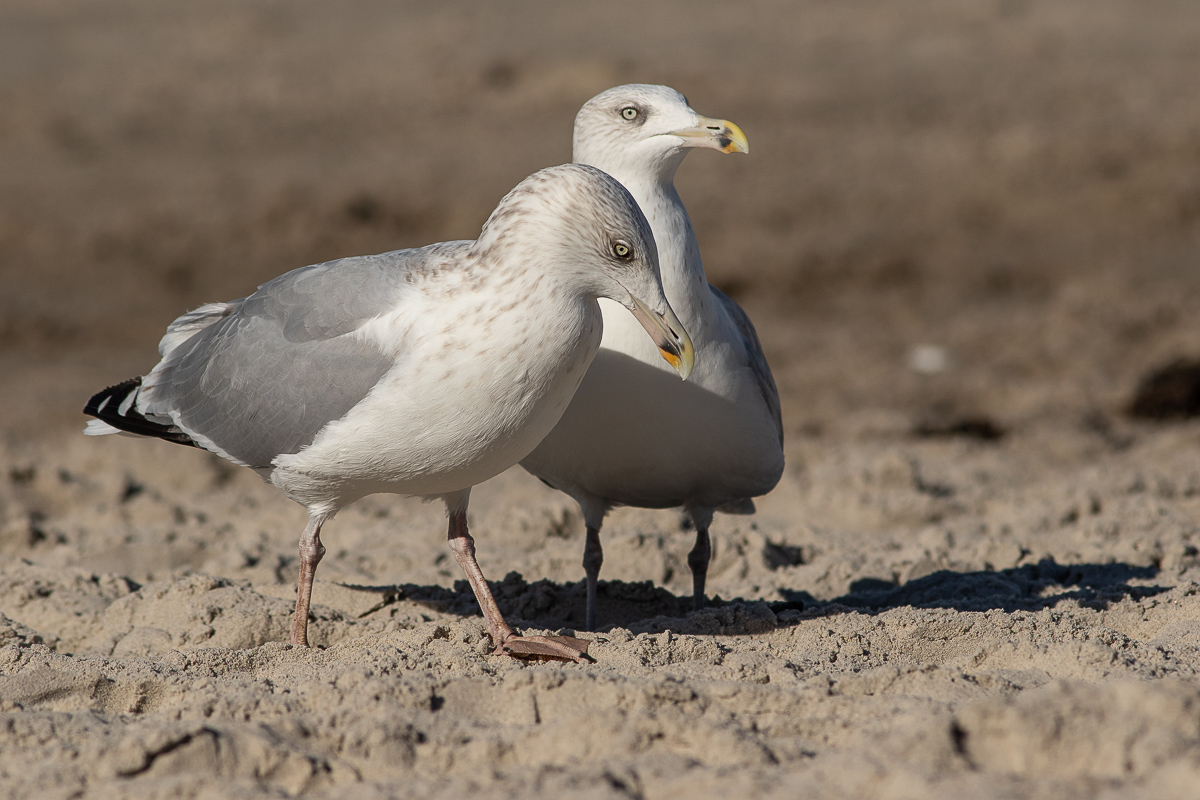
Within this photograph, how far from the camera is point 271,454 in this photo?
3625 millimetres

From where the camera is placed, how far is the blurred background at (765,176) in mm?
10078

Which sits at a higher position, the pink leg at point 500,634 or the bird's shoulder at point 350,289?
the bird's shoulder at point 350,289

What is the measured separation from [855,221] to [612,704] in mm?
10525

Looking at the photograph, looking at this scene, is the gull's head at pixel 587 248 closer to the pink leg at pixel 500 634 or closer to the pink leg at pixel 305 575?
the pink leg at pixel 500 634

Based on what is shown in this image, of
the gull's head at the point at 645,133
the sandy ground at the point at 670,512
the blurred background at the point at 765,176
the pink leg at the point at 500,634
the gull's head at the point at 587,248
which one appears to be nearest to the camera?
the sandy ground at the point at 670,512

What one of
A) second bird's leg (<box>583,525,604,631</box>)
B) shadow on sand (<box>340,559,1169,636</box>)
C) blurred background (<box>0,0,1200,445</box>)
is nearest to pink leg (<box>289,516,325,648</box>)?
shadow on sand (<box>340,559,1169,636</box>)

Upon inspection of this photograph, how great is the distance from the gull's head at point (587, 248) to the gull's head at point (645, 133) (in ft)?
2.74

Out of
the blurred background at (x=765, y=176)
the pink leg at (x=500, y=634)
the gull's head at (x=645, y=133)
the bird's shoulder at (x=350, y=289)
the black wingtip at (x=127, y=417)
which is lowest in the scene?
the pink leg at (x=500, y=634)

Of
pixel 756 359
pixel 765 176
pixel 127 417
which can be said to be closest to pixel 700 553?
pixel 756 359

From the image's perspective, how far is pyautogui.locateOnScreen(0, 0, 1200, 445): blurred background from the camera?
397 inches

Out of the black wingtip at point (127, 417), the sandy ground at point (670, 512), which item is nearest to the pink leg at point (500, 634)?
the sandy ground at point (670, 512)

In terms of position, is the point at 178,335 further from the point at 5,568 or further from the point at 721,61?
the point at 721,61

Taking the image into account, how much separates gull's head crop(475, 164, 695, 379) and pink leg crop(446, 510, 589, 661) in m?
0.83

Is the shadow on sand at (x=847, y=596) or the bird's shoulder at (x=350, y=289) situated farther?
the shadow on sand at (x=847, y=596)
